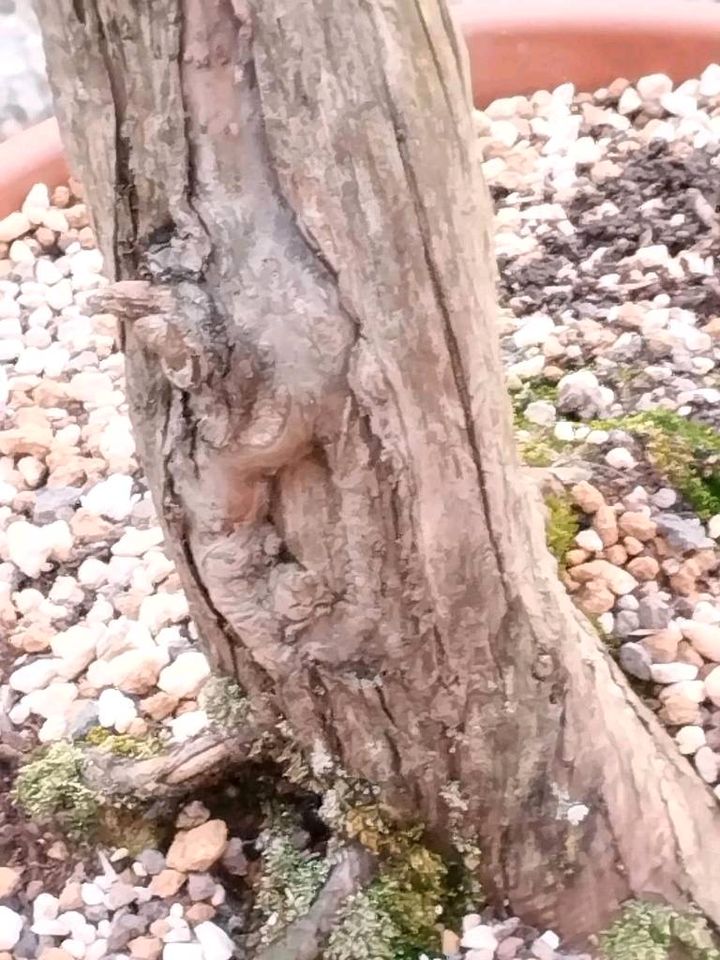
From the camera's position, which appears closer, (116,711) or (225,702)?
(225,702)

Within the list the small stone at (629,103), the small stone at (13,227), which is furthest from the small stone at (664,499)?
the small stone at (13,227)

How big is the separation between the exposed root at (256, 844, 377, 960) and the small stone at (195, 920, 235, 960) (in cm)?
5

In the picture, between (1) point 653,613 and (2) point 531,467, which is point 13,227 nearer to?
(2) point 531,467

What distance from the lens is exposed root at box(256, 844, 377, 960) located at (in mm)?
910

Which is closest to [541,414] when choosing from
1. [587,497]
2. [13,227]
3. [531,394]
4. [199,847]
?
[531,394]

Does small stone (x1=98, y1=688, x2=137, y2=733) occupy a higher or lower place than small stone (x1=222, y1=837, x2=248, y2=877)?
higher

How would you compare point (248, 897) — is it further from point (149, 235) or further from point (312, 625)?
point (149, 235)

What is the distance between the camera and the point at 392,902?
915mm

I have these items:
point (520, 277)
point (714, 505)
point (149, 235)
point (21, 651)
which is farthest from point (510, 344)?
point (149, 235)

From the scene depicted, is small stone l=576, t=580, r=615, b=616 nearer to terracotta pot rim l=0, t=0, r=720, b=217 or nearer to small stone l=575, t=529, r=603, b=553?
small stone l=575, t=529, r=603, b=553

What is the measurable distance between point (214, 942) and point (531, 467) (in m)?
0.55

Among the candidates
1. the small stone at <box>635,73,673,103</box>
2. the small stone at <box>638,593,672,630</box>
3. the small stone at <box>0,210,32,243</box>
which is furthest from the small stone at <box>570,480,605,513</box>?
the small stone at <box>0,210,32,243</box>

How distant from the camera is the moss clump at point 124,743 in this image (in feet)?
3.35

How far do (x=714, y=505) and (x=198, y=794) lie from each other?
60 cm
